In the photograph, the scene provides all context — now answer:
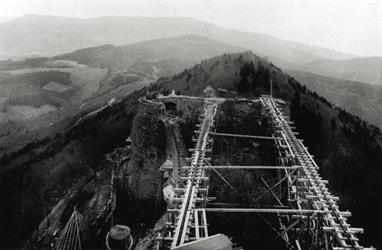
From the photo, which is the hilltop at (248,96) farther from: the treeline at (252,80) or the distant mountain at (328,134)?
the treeline at (252,80)

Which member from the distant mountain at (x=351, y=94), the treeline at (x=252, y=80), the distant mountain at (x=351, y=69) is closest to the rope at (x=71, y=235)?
the treeline at (x=252, y=80)

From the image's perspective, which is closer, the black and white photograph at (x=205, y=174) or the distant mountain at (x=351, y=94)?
the black and white photograph at (x=205, y=174)

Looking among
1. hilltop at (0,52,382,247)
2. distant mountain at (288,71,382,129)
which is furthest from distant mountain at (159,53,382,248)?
distant mountain at (288,71,382,129)

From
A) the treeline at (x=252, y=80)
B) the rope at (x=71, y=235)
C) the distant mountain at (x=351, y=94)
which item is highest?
the treeline at (x=252, y=80)

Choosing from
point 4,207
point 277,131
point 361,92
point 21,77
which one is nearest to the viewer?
point 277,131

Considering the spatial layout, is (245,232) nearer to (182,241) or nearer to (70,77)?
Answer: (182,241)

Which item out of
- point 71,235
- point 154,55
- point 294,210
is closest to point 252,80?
point 71,235

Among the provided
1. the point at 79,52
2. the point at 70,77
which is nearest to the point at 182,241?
the point at 70,77
